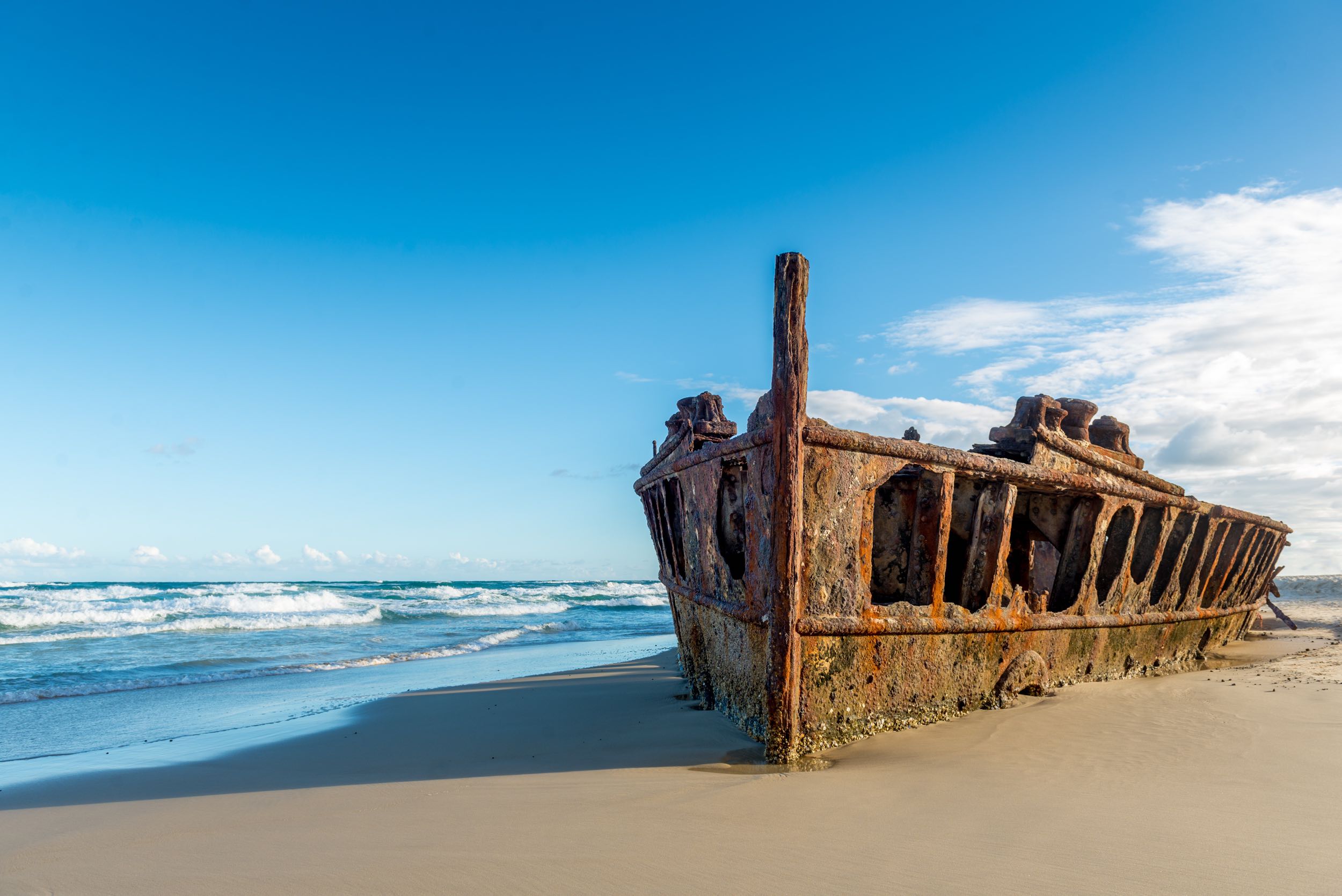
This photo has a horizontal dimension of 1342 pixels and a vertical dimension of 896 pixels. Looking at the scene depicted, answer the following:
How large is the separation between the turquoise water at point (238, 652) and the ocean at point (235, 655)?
0.05 m

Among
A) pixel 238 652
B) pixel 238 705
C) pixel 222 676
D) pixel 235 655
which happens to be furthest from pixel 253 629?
pixel 238 705

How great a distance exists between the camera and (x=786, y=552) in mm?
4340

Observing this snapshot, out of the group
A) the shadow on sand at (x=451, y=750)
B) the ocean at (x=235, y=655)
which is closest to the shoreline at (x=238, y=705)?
the ocean at (x=235, y=655)

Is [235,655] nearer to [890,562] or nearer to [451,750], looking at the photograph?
[451,750]

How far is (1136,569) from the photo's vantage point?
750 cm

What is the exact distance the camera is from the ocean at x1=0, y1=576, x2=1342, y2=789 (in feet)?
23.0

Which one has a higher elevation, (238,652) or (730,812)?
(730,812)

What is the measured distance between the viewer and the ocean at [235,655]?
7.01 metres

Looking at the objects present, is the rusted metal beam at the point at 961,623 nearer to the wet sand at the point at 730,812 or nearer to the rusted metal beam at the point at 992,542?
the rusted metal beam at the point at 992,542

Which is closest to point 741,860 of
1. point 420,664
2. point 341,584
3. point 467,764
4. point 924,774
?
point 924,774

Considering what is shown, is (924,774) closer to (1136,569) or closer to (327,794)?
(327,794)

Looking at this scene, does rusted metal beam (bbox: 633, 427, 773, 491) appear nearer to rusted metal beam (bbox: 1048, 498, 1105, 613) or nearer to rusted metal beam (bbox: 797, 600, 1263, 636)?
rusted metal beam (bbox: 797, 600, 1263, 636)

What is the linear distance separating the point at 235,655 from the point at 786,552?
1275 centimetres

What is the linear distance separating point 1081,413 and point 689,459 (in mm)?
4288
